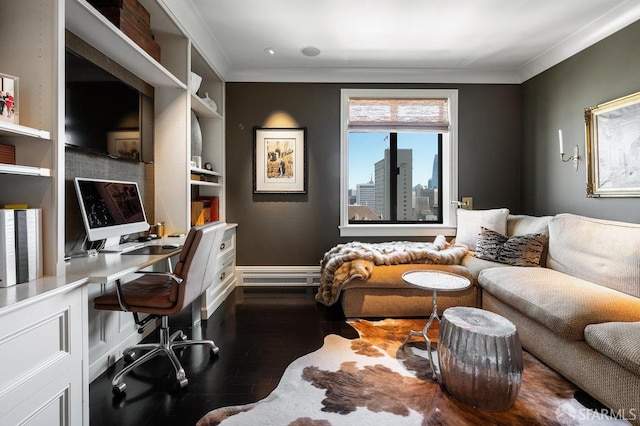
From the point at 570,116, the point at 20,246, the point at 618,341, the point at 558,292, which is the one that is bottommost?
the point at 618,341

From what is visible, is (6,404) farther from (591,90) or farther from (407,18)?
(591,90)

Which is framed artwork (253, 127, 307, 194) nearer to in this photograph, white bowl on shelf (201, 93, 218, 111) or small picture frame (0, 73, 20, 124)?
white bowl on shelf (201, 93, 218, 111)

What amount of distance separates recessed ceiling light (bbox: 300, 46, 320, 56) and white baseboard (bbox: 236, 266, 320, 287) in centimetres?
250

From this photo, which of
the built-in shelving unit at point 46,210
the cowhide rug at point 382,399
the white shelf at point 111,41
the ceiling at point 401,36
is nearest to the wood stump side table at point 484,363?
the cowhide rug at point 382,399

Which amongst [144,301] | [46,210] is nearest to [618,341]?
[144,301]

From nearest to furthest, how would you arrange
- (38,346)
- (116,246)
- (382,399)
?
(38,346)
(382,399)
(116,246)

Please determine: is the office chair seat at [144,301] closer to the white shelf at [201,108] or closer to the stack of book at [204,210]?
the stack of book at [204,210]

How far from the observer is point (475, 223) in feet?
11.3

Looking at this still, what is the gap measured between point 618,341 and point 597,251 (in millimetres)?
1038

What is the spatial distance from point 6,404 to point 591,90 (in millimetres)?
4414

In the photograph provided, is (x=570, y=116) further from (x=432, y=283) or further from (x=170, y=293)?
(x=170, y=293)

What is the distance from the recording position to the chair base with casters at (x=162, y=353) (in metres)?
1.77

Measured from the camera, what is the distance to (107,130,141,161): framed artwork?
7.06 feet

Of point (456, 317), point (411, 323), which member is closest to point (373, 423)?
point (456, 317)
